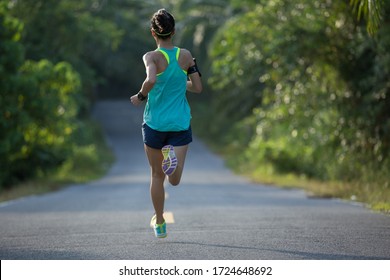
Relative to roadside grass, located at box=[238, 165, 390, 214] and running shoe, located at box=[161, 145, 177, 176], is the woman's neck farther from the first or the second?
roadside grass, located at box=[238, 165, 390, 214]

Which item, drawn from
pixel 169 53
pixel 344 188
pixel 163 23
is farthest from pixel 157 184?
pixel 344 188

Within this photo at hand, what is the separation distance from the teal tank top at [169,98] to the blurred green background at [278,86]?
10.0ft

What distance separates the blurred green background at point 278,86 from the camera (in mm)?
15969

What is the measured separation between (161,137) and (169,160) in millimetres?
274

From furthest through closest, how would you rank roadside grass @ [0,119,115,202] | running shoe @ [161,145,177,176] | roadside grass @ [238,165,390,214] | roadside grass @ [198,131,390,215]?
roadside grass @ [0,119,115,202], roadside grass @ [198,131,390,215], roadside grass @ [238,165,390,214], running shoe @ [161,145,177,176]

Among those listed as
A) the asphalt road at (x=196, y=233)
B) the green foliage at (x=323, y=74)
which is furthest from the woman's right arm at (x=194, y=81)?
the green foliage at (x=323, y=74)

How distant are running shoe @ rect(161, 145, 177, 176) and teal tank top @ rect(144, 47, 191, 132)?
7.7 inches

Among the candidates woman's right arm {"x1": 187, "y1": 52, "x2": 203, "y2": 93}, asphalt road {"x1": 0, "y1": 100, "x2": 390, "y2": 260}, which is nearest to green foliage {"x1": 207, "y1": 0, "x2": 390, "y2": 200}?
asphalt road {"x1": 0, "y1": 100, "x2": 390, "y2": 260}

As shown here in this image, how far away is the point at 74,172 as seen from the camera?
32719 mm

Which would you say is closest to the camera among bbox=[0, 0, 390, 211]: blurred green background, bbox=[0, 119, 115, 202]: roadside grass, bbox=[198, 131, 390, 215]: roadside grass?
bbox=[198, 131, 390, 215]: roadside grass

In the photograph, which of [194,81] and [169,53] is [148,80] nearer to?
[169,53]

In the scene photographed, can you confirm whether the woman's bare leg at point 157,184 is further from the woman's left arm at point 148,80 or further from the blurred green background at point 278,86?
the blurred green background at point 278,86

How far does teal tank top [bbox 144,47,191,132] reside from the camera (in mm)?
7633
